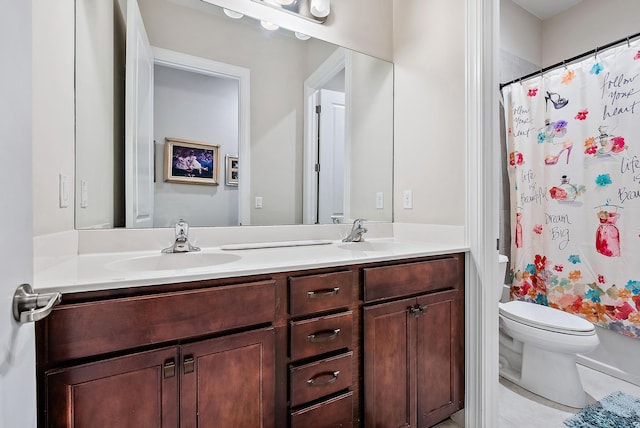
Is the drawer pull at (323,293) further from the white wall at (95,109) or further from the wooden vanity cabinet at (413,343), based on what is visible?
the white wall at (95,109)

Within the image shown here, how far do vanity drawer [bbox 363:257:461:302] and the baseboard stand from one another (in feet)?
4.81

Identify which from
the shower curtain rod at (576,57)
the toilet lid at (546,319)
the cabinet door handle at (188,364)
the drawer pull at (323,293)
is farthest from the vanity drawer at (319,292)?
the shower curtain rod at (576,57)

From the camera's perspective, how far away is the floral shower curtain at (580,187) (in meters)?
1.79

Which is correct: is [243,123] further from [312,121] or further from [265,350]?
[265,350]

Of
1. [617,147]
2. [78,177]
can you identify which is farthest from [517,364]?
[78,177]

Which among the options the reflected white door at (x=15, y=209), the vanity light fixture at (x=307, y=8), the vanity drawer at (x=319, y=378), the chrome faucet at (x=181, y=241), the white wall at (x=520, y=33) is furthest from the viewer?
the white wall at (x=520, y=33)

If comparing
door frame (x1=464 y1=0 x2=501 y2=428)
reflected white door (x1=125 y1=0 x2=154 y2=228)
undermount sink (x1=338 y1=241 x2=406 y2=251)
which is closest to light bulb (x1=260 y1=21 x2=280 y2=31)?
reflected white door (x1=125 y1=0 x2=154 y2=228)

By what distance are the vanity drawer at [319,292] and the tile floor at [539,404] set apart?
0.98 m

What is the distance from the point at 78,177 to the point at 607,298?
290 cm

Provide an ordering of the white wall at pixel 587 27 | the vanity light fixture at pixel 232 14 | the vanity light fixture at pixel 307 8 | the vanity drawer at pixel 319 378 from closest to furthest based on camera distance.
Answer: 1. the vanity drawer at pixel 319 378
2. the vanity light fixture at pixel 232 14
3. the vanity light fixture at pixel 307 8
4. the white wall at pixel 587 27

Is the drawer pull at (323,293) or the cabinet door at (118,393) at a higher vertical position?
the drawer pull at (323,293)

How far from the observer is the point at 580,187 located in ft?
6.51

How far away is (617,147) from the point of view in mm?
1829

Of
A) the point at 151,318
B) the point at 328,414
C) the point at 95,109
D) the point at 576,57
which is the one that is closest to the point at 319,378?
the point at 328,414
